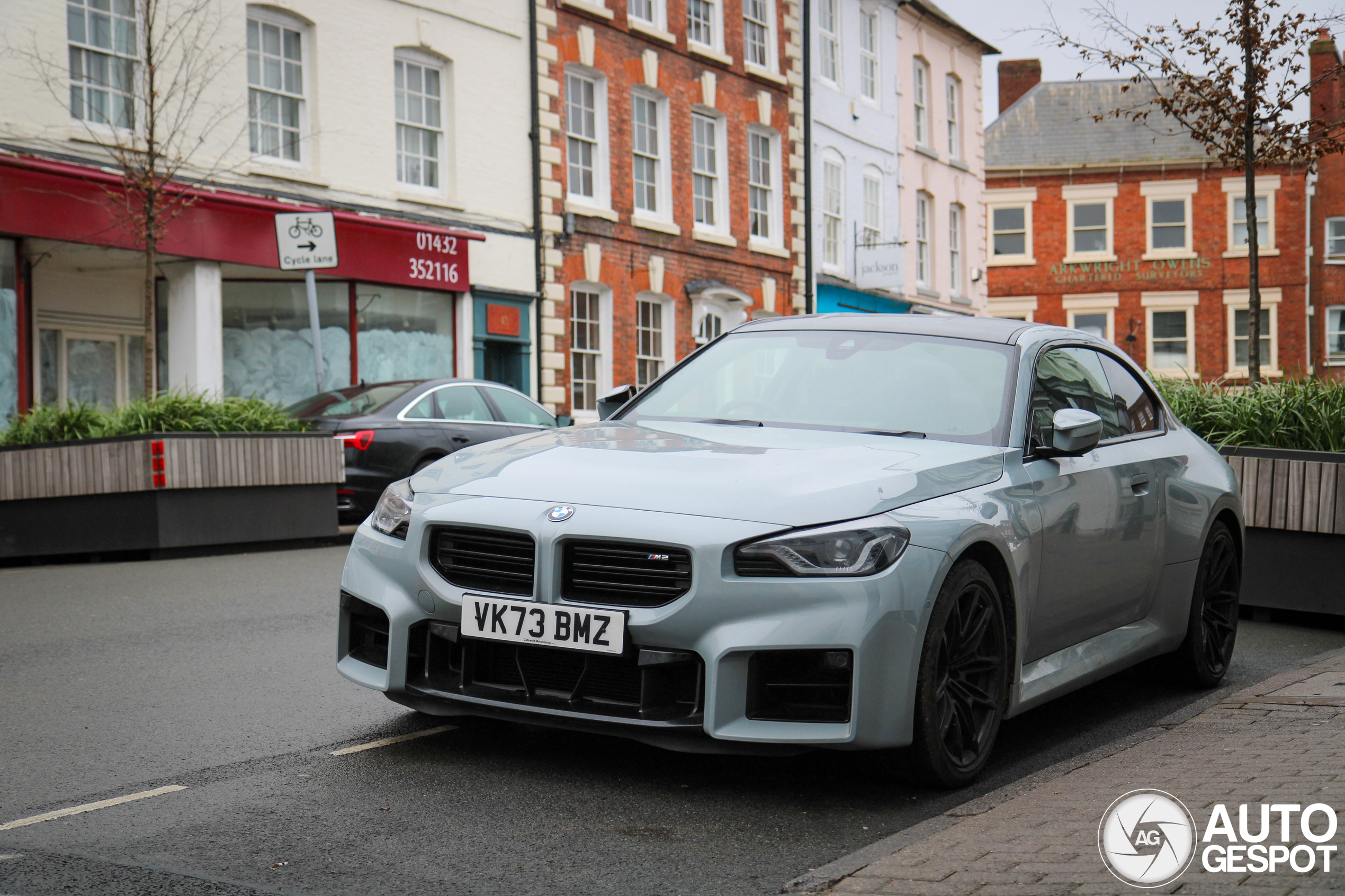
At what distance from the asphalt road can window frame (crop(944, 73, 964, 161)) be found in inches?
1238

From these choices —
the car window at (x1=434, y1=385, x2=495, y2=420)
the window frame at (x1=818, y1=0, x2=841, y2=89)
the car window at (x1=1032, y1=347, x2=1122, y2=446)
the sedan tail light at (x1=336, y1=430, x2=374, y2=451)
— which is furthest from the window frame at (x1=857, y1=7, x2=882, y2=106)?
the car window at (x1=1032, y1=347, x2=1122, y2=446)

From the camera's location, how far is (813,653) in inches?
168

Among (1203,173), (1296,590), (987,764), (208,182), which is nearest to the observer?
(987,764)

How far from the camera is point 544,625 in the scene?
4.38 metres

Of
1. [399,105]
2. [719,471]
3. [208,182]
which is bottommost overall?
[719,471]

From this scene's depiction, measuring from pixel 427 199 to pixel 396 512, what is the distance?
17287 millimetres

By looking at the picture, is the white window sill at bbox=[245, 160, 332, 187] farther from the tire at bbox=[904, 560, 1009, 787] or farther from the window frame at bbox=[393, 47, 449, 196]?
the tire at bbox=[904, 560, 1009, 787]

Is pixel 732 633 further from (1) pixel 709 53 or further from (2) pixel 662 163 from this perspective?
(1) pixel 709 53

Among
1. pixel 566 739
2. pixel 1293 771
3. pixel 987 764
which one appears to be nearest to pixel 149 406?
pixel 566 739

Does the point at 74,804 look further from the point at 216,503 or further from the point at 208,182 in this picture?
the point at 208,182

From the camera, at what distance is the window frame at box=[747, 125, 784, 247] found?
1147 inches

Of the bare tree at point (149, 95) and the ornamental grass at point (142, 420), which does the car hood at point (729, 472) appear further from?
the bare tree at point (149, 95)

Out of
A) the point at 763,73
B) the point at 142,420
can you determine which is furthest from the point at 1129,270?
the point at 142,420

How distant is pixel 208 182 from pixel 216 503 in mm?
7011
